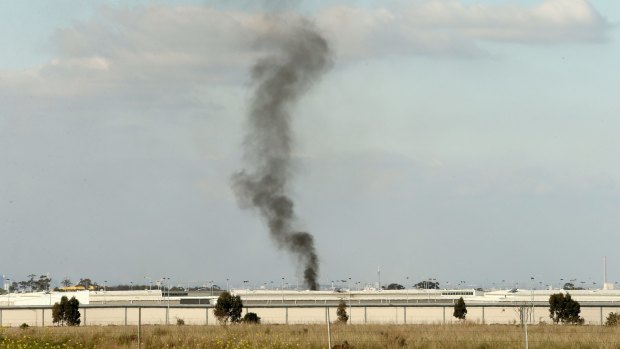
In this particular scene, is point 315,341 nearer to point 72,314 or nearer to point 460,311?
point 460,311

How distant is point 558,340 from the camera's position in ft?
174

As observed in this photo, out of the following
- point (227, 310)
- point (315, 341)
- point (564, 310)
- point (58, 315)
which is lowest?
point (315, 341)

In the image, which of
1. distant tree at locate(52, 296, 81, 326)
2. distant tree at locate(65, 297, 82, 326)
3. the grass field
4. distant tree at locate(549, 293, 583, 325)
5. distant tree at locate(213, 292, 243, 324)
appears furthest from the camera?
distant tree at locate(213, 292, 243, 324)

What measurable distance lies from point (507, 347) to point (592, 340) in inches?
243

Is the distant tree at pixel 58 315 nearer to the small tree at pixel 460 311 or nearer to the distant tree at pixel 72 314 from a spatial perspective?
the distant tree at pixel 72 314

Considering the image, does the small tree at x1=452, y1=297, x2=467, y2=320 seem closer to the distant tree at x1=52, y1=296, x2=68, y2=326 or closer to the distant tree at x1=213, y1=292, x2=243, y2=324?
the distant tree at x1=213, y1=292, x2=243, y2=324

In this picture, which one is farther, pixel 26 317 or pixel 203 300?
pixel 203 300

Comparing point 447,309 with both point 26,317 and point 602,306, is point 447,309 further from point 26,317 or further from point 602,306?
point 26,317

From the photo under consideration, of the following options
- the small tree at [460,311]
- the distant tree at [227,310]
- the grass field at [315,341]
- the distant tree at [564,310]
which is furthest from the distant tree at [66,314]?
the distant tree at [564,310]

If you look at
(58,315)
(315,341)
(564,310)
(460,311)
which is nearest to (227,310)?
(58,315)

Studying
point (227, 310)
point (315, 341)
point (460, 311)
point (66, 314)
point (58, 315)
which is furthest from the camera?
point (227, 310)

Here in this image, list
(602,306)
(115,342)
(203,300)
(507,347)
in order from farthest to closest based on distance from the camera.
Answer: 1. (203,300)
2. (602,306)
3. (115,342)
4. (507,347)

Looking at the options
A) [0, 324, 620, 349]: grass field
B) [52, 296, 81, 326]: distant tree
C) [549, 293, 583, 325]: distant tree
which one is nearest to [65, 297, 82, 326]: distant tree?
[52, 296, 81, 326]: distant tree

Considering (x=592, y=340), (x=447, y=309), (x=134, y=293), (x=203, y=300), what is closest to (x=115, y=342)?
(x=592, y=340)
